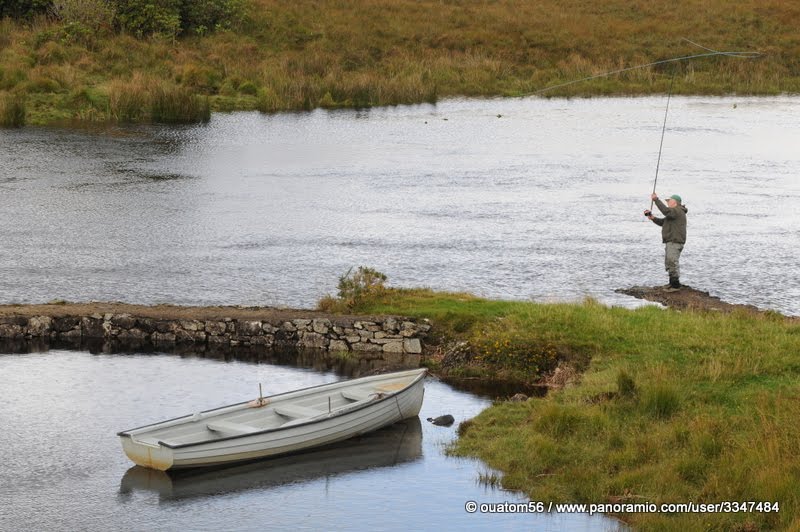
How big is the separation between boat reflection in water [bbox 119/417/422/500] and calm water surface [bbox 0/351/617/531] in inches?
1.2

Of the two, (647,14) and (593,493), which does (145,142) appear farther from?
(647,14)

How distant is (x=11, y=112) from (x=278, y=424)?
128ft

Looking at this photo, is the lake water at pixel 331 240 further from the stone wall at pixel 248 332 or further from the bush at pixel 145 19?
the bush at pixel 145 19

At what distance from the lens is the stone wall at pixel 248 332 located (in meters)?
23.8

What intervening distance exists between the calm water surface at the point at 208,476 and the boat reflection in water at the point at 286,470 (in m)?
0.03

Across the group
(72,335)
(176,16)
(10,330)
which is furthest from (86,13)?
(72,335)

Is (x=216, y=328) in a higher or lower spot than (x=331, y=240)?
lower

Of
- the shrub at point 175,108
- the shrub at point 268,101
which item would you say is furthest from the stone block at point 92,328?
the shrub at point 268,101

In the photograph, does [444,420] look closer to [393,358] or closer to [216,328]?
[393,358]

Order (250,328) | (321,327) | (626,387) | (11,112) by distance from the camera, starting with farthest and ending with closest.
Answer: (11,112) < (250,328) < (321,327) < (626,387)

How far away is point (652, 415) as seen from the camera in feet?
59.9

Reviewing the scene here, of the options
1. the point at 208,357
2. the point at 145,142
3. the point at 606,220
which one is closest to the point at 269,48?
the point at 145,142

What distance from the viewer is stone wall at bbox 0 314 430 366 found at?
78.1ft

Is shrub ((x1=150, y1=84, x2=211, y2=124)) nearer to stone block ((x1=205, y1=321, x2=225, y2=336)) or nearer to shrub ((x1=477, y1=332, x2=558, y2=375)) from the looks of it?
stone block ((x1=205, y1=321, x2=225, y2=336))
